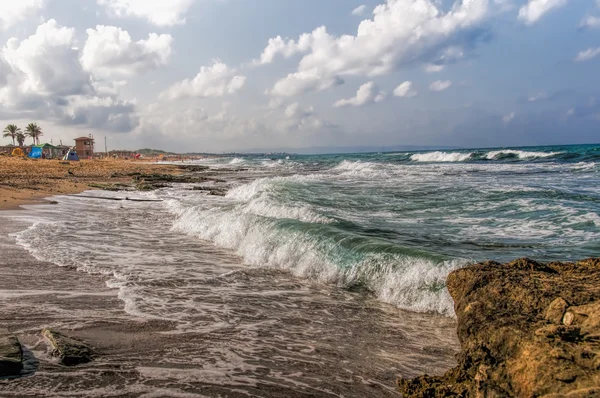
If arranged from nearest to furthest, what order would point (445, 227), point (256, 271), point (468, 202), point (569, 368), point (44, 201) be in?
point (569, 368) < point (256, 271) < point (445, 227) < point (468, 202) < point (44, 201)

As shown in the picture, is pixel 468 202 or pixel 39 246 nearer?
pixel 39 246

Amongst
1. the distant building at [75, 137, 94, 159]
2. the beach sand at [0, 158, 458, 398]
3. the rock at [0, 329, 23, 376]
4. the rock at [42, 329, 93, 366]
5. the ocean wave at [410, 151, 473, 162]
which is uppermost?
the distant building at [75, 137, 94, 159]

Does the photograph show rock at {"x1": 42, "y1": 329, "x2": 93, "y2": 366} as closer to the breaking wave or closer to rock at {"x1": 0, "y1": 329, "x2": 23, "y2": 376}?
rock at {"x1": 0, "y1": 329, "x2": 23, "y2": 376}

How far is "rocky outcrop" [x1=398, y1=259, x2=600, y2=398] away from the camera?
8.61ft

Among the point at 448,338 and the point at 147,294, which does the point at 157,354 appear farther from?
the point at 448,338

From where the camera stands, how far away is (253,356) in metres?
4.70

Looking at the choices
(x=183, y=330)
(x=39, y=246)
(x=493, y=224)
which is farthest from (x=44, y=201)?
(x=493, y=224)

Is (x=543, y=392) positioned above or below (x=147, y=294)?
above

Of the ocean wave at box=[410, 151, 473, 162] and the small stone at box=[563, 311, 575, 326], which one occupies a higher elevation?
the ocean wave at box=[410, 151, 473, 162]

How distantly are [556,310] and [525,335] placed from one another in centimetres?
33

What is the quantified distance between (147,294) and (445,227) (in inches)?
326

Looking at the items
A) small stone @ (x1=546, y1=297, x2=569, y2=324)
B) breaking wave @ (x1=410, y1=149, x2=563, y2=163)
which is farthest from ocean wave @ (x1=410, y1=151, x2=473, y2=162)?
small stone @ (x1=546, y1=297, x2=569, y2=324)

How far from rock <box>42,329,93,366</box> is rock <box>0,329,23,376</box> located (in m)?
0.34

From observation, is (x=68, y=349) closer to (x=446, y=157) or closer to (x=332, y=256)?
(x=332, y=256)
